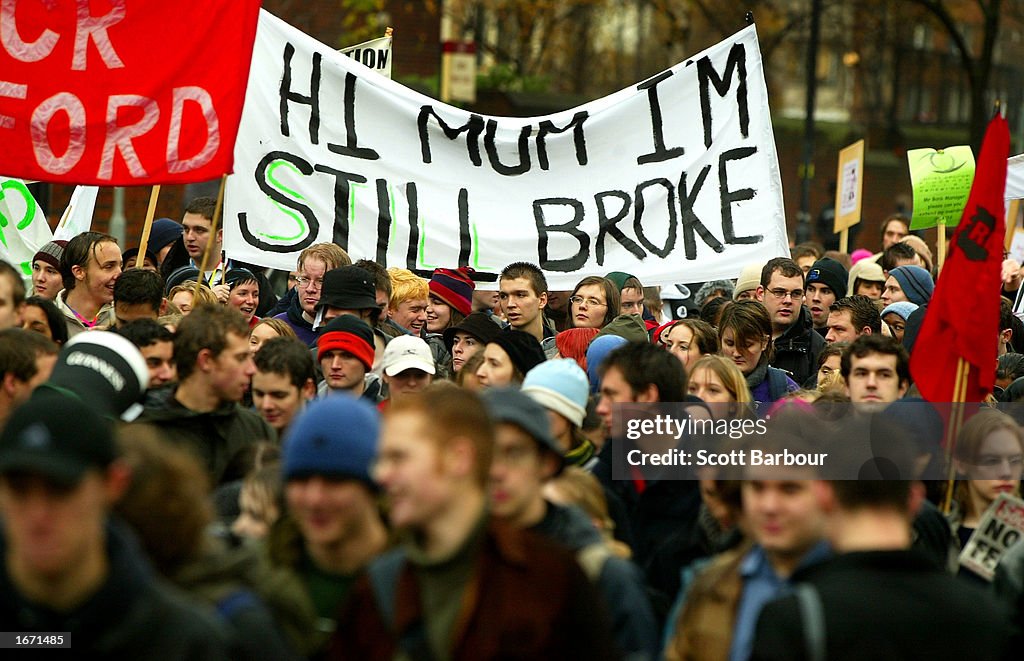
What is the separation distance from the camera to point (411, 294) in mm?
9352

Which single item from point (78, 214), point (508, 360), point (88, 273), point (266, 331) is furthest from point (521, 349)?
point (78, 214)

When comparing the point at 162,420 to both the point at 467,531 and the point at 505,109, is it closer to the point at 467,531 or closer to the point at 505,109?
the point at 467,531

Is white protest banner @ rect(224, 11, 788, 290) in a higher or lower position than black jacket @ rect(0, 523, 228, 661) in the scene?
higher

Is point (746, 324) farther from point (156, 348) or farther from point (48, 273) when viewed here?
point (48, 273)

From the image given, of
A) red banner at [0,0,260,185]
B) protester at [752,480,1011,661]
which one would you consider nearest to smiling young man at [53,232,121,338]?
red banner at [0,0,260,185]

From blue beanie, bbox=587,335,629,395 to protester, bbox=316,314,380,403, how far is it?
1.07m

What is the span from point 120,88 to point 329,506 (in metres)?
4.89

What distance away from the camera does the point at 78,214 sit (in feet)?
37.0

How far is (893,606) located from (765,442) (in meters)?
0.99

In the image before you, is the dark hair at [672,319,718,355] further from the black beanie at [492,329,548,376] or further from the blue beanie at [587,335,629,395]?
the black beanie at [492,329,548,376]

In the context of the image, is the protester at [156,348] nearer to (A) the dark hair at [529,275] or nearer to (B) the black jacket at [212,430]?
(B) the black jacket at [212,430]

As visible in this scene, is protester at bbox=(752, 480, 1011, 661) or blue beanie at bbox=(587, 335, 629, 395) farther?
blue beanie at bbox=(587, 335, 629, 395)

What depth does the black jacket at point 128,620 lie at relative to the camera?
3.10 meters

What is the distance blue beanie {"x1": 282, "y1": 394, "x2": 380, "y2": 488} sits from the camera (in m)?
3.77
